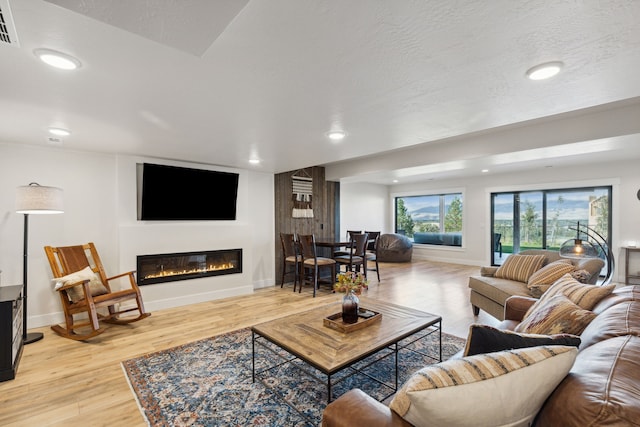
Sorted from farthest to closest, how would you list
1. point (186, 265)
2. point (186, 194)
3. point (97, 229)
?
1. point (186, 265)
2. point (186, 194)
3. point (97, 229)

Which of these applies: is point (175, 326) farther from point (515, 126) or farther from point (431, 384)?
point (515, 126)

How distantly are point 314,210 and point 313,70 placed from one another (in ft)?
15.4

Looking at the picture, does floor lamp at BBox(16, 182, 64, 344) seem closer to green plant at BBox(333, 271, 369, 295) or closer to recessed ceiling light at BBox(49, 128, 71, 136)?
recessed ceiling light at BBox(49, 128, 71, 136)

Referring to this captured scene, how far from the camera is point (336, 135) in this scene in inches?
125

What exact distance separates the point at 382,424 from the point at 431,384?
241 millimetres

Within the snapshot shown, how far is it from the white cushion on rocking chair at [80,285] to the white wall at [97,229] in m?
0.44

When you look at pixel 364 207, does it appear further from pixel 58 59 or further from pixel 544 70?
pixel 58 59

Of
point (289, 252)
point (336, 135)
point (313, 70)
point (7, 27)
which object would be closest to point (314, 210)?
point (289, 252)

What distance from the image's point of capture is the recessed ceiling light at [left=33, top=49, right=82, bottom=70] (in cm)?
148

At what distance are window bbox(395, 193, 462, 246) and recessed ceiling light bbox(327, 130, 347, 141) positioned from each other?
5969 mm

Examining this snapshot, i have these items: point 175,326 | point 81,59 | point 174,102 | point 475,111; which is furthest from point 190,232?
point 475,111

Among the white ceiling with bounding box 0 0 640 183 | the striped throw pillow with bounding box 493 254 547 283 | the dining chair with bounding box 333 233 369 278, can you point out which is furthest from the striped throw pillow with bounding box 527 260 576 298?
the dining chair with bounding box 333 233 369 278

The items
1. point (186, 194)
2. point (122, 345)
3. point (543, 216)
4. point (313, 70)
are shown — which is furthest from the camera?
point (543, 216)

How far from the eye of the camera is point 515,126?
3607 mm
